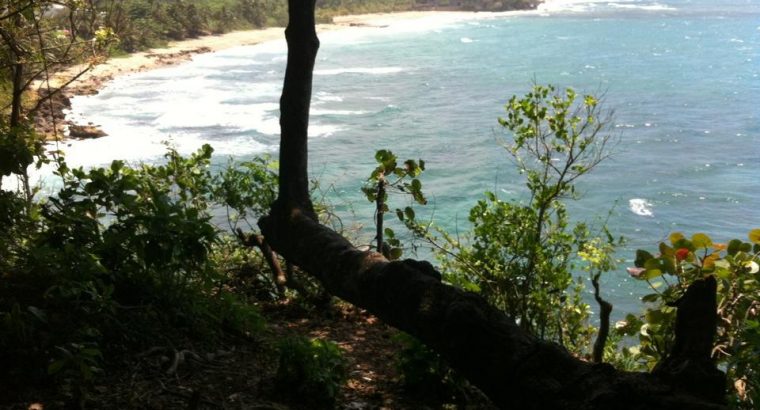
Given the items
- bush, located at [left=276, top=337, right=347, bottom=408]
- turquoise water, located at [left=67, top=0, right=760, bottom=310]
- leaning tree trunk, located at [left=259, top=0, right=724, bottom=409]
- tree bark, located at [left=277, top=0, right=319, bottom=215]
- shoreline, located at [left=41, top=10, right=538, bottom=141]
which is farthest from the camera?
shoreline, located at [left=41, top=10, right=538, bottom=141]

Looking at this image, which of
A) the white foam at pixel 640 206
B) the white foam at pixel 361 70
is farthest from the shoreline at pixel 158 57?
the white foam at pixel 640 206

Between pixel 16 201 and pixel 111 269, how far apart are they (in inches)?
47.2

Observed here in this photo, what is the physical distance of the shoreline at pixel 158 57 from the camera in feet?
70.3

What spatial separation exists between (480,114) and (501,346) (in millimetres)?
22999

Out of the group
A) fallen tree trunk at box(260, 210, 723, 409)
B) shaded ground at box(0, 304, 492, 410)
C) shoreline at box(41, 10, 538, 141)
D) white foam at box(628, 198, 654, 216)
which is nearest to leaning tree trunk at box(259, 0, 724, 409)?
fallen tree trunk at box(260, 210, 723, 409)

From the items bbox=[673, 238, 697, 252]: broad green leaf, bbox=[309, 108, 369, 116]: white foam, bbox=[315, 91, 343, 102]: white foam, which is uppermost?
bbox=[673, 238, 697, 252]: broad green leaf

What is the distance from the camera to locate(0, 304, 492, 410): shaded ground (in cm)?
329

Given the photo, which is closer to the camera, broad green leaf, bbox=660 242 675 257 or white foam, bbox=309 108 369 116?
broad green leaf, bbox=660 242 675 257

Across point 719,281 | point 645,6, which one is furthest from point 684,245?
point 645,6

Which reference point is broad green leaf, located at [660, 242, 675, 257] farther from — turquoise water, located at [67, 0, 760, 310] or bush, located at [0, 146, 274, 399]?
turquoise water, located at [67, 0, 760, 310]

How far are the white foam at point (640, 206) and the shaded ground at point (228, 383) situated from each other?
11586 mm

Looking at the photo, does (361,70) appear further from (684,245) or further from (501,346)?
(501,346)

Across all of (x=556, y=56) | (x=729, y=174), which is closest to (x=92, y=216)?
(x=729, y=174)

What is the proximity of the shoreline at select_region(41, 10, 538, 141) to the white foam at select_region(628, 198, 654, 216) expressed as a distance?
1009cm
